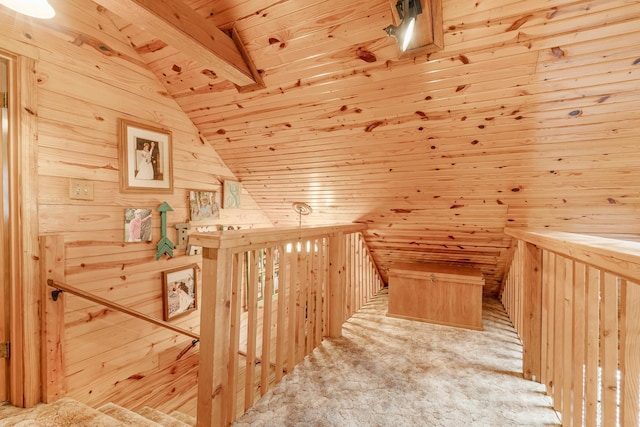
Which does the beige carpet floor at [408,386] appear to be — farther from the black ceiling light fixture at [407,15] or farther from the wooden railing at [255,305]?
the black ceiling light fixture at [407,15]

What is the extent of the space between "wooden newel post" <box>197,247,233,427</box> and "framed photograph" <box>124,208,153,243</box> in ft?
4.29

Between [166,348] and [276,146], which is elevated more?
[276,146]

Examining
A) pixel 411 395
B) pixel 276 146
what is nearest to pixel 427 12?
pixel 276 146

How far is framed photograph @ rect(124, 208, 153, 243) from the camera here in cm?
225

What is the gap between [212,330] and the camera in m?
1.31

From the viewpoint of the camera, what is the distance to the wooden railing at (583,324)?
34.6 inches

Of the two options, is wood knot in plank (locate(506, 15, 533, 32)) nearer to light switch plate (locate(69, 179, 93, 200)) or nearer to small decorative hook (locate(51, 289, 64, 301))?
light switch plate (locate(69, 179, 93, 200))

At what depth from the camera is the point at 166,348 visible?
8.36ft

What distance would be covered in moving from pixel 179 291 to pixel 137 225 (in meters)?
0.70

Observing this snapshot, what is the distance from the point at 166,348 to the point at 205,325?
161cm

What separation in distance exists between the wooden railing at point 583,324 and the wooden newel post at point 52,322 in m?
2.65

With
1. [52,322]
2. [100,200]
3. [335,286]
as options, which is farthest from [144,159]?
[335,286]

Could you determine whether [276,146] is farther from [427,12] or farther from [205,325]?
[205,325]

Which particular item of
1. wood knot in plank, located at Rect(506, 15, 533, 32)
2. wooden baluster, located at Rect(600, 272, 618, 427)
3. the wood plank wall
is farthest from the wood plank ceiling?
wooden baluster, located at Rect(600, 272, 618, 427)
